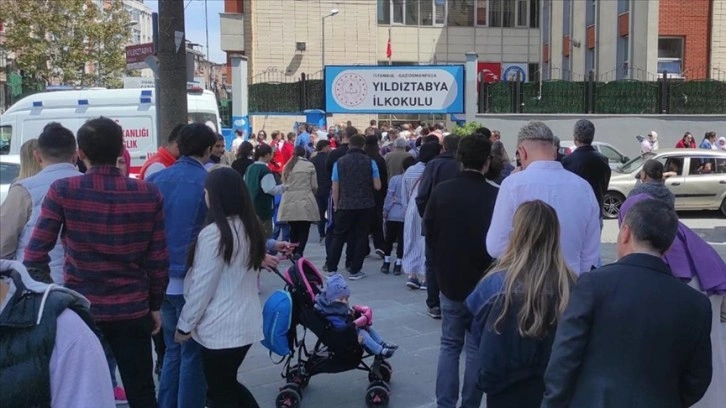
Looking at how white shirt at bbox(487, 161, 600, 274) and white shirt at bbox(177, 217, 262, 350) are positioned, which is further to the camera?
white shirt at bbox(487, 161, 600, 274)

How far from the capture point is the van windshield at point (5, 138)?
14961mm

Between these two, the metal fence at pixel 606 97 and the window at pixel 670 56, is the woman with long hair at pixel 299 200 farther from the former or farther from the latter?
the window at pixel 670 56

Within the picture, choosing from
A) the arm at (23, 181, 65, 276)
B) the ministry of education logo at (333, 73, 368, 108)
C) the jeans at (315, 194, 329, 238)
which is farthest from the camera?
the ministry of education logo at (333, 73, 368, 108)

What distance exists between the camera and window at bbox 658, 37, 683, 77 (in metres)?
28.0

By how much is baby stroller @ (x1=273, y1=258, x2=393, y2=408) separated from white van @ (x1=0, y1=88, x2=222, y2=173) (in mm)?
10048

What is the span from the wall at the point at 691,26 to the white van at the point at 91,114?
64.3ft

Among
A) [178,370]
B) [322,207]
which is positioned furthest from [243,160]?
[178,370]

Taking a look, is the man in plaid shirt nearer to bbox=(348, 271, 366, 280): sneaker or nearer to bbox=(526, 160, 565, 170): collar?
bbox=(526, 160, 565, 170): collar

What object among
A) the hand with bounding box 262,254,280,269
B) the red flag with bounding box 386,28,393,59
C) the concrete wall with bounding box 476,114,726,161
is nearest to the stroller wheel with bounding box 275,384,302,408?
the hand with bounding box 262,254,280,269

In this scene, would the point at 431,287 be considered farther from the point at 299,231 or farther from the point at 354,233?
the point at 299,231

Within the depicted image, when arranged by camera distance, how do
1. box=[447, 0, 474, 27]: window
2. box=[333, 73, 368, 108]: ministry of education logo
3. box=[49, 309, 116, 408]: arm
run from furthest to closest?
box=[447, 0, 474, 27]: window → box=[333, 73, 368, 108]: ministry of education logo → box=[49, 309, 116, 408]: arm

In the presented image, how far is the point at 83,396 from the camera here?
2043 millimetres

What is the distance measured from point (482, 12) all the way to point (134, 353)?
41.4 meters

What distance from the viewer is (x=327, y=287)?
217 inches
